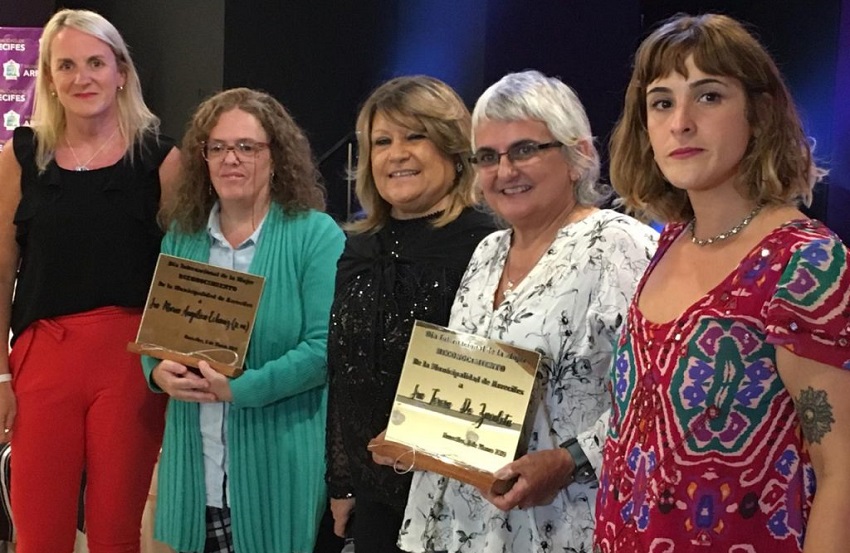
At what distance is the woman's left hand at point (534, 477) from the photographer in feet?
4.99

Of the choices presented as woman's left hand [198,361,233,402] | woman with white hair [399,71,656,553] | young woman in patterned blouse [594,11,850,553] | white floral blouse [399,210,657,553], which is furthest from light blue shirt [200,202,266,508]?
young woman in patterned blouse [594,11,850,553]

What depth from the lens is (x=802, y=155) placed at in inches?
47.8

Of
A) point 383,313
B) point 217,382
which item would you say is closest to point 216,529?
point 217,382

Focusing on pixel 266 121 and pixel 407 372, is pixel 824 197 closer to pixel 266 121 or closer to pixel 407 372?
pixel 266 121

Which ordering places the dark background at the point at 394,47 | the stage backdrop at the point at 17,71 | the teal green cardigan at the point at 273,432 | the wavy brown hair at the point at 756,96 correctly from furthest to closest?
the stage backdrop at the point at 17,71
the dark background at the point at 394,47
the teal green cardigan at the point at 273,432
the wavy brown hair at the point at 756,96

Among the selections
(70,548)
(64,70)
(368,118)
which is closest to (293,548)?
(70,548)

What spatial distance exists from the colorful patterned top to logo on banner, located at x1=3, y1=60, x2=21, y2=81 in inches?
199

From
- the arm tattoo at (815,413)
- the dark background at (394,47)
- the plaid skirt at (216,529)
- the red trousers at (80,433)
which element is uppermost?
the dark background at (394,47)

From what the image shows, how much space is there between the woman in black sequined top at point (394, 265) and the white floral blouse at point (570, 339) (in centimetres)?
30

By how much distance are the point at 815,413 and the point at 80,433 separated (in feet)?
6.42

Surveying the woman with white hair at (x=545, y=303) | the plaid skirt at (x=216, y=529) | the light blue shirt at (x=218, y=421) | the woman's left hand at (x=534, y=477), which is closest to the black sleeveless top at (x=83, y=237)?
the light blue shirt at (x=218, y=421)

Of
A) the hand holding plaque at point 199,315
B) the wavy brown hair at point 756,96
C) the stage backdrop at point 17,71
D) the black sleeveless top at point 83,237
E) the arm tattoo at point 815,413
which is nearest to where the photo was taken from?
the arm tattoo at point 815,413

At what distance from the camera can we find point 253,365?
2301mm

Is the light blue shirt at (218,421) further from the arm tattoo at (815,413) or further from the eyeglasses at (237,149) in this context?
the arm tattoo at (815,413)
